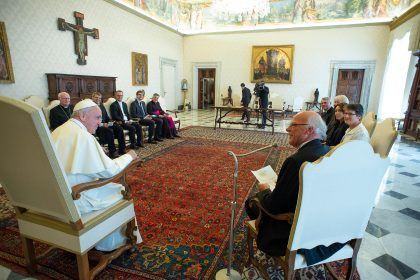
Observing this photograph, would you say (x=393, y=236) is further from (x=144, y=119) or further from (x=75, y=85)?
(x=75, y=85)

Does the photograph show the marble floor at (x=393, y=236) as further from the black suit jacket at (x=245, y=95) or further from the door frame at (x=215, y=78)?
the door frame at (x=215, y=78)

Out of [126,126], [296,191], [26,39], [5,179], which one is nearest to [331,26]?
[126,126]

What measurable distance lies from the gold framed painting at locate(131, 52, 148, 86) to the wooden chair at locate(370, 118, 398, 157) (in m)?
10.1

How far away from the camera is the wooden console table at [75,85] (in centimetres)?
702

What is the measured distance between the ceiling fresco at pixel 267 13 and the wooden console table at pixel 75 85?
13.0 ft

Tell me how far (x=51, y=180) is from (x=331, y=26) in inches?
566

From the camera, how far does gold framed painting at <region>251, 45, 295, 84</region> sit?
13414 mm

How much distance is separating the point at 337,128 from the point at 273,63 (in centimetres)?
1057

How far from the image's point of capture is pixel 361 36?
478 inches

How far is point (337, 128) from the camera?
4.07m

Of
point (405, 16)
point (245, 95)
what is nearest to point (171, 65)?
point (245, 95)

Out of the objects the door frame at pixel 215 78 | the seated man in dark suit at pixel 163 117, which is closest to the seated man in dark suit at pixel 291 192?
the seated man in dark suit at pixel 163 117

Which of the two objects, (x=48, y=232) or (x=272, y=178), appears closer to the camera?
(x=48, y=232)

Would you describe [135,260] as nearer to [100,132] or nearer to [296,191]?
[296,191]
